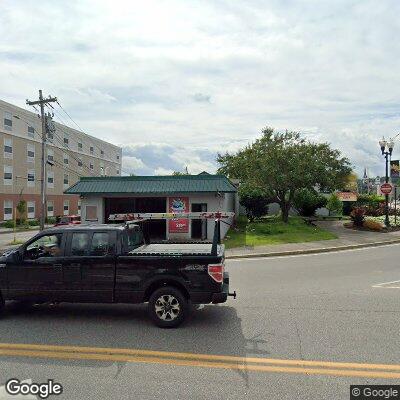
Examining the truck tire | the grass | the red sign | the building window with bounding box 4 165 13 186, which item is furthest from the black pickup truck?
the building window with bounding box 4 165 13 186

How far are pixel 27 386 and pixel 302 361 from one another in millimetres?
3482

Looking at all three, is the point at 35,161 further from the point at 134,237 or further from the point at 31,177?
the point at 134,237

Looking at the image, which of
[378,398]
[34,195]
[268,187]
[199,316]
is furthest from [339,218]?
[34,195]

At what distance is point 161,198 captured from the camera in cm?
2222

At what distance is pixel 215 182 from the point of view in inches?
851

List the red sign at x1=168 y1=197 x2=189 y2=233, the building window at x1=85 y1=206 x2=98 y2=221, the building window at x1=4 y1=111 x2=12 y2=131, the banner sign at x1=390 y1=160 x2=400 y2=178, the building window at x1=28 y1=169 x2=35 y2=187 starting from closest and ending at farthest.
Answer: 1. the red sign at x1=168 y1=197 x2=189 y2=233
2. the building window at x1=85 y1=206 x2=98 y2=221
3. the banner sign at x1=390 y1=160 x2=400 y2=178
4. the building window at x1=4 y1=111 x2=12 y2=131
5. the building window at x1=28 y1=169 x2=35 y2=187

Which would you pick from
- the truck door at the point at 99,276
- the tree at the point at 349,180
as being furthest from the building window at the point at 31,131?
the truck door at the point at 99,276

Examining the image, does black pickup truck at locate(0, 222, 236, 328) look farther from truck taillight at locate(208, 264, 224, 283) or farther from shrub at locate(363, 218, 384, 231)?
shrub at locate(363, 218, 384, 231)

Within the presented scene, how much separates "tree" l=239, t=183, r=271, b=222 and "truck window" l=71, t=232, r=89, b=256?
22.4 m

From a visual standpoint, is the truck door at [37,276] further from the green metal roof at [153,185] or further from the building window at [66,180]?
the building window at [66,180]

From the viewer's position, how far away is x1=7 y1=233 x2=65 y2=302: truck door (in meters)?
7.00

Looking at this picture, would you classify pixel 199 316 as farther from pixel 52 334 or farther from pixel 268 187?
pixel 268 187

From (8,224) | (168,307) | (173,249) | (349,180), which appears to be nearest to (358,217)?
(349,180)

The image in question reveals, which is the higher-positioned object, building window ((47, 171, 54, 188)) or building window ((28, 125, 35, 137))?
building window ((28, 125, 35, 137))
